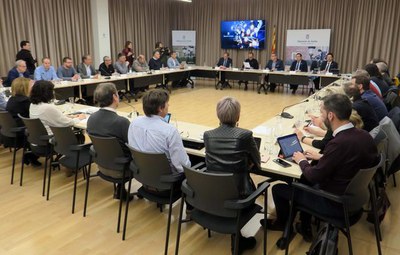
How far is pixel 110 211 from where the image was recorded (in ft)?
10.3

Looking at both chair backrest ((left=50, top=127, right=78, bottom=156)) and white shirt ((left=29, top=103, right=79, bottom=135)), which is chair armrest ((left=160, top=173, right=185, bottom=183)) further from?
white shirt ((left=29, top=103, right=79, bottom=135))

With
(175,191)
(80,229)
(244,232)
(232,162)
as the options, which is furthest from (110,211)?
(232,162)

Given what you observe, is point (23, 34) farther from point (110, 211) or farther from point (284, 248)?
point (284, 248)

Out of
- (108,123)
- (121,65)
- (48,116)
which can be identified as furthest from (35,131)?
(121,65)

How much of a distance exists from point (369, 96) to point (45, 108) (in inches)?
141

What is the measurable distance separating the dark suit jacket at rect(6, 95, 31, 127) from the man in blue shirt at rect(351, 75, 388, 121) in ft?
12.3

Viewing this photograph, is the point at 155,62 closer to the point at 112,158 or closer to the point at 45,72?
the point at 45,72

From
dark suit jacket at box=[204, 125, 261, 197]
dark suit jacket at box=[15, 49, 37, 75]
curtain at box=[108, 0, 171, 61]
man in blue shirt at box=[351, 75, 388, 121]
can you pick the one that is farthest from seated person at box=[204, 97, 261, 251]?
curtain at box=[108, 0, 171, 61]

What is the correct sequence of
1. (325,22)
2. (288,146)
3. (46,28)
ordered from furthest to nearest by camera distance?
(325,22) < (46,28) < (288,146)

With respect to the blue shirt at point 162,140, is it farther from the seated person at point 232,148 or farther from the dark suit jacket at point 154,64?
the dark suit jacket at point 154,64

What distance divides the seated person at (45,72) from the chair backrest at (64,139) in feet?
13.8

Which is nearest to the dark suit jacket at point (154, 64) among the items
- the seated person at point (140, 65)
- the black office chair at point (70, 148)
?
the seated person at point (140, 65)

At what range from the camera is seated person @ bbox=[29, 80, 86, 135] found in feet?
11.4

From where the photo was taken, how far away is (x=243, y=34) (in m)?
12.4
